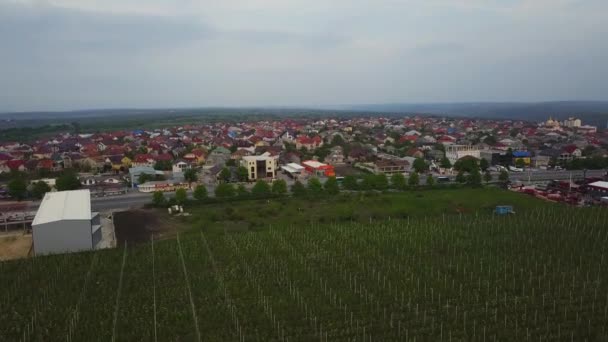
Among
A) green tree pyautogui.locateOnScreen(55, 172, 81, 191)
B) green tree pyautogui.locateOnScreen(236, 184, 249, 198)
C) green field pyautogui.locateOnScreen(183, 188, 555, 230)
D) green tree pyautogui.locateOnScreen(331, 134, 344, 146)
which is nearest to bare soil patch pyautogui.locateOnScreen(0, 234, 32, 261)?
green field pyautogui.locateOnScreen(183, 188, 555, 230)

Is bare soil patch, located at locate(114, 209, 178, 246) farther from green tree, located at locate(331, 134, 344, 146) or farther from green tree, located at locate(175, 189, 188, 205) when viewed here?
green tree, located at locate(331, 134, 344, 146)

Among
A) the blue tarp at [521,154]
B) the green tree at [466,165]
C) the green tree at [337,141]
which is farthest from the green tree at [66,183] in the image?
the blue tarp at [521,154]

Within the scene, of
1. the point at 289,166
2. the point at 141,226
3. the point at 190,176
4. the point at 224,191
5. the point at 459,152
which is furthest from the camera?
the point at 459,152

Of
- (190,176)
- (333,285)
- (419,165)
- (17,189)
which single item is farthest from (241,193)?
(419,165)

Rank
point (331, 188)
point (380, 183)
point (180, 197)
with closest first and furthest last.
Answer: point (180, 197) → point (331, 188) → point (380, 183)

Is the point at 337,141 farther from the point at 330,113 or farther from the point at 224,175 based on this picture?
the point at 330,113

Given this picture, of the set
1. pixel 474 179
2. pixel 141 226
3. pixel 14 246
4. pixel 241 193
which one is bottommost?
pixel 14 246

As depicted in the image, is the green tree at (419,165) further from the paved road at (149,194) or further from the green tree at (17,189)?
the green tree at (17,189)
